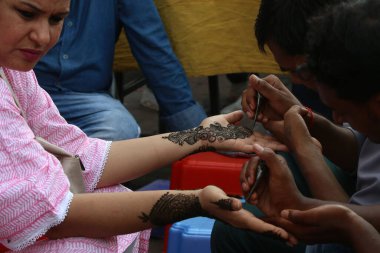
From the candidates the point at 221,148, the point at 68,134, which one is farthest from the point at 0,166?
the point at 221,148

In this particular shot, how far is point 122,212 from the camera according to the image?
197 cm

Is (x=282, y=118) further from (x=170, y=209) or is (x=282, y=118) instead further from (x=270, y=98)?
(x=170, y=209)

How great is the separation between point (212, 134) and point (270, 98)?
0.73 feet

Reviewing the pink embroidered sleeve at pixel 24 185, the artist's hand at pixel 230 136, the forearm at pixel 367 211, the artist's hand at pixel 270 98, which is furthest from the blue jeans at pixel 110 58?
the forearm at pixel 367 211

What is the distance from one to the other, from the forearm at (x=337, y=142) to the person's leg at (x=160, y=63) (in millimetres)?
1159

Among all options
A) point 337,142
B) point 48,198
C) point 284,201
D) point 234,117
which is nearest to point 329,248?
point 284,201

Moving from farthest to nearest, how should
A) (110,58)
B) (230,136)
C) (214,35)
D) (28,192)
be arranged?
(214,35)
(110,58)
(230,136)
(28,192)

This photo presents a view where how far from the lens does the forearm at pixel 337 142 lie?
7.46ft

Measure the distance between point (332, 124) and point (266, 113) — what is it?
23 centimetres

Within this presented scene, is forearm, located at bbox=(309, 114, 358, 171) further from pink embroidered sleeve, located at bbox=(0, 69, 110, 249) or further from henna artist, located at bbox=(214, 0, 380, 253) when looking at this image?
pink embroidered sleeve, located at bbox=(0, 69, 110, 249)

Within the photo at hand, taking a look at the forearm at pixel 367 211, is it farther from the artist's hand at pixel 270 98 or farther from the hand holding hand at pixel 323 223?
the artist's hand at pixel 270 98

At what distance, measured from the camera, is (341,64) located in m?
1.82

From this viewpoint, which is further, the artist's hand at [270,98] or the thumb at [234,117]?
the thumb at [234,117]

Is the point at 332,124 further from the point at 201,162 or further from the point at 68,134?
the point at 68,134
